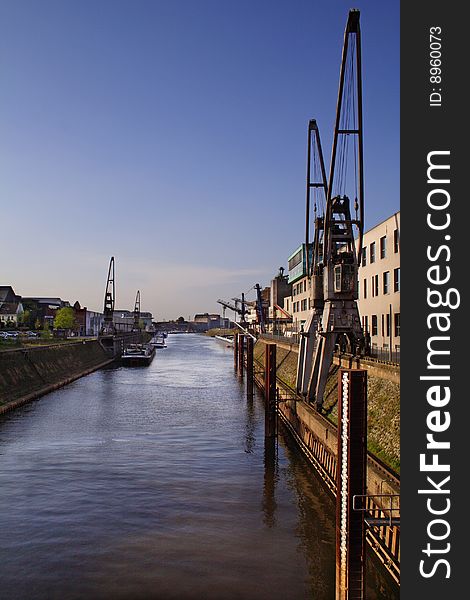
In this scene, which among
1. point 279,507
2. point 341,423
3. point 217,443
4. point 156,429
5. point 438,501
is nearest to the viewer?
point 438,501

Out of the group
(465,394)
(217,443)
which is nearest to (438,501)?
(465,394)

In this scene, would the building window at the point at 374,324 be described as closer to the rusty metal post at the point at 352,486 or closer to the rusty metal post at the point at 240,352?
the rusty metal post at the point at 240,352

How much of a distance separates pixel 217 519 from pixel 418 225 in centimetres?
1370

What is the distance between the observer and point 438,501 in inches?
364

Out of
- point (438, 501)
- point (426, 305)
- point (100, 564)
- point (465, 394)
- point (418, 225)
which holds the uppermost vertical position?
point (418, 225)

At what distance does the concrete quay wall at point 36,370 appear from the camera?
42781 millimetres

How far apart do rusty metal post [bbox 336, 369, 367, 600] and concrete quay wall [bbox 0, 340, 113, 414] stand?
31.9 metres

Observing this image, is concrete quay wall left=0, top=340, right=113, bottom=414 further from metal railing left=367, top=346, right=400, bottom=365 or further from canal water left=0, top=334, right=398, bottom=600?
metal railing left=367, top=346, right=400, bottom=365

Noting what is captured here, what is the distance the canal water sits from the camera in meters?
14.5

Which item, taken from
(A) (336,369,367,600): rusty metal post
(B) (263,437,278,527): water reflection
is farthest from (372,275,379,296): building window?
(A) (336,369,367,600): rusty metal post

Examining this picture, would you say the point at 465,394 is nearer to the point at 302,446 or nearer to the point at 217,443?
the point at 302,446

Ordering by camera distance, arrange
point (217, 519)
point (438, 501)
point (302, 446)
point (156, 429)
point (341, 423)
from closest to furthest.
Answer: point (438, 501) < point (341, 423) < point (217, 519) < point (302, 446) < point (156, 429)

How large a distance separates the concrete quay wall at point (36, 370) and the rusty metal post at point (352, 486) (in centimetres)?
3193

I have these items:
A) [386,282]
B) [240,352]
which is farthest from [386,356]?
[240,352]
